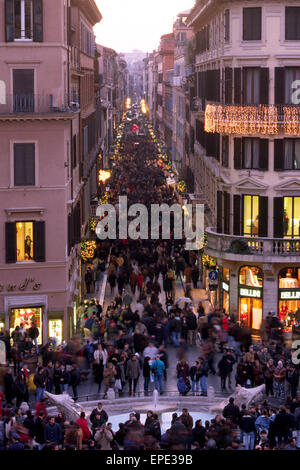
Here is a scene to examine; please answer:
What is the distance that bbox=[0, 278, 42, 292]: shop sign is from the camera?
1471 inches

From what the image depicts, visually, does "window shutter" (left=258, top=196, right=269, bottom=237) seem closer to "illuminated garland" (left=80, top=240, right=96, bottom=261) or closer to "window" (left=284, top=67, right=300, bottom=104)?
"window" (left=284, top=67, right=300, bottom=104)

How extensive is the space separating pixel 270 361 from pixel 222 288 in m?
13.5

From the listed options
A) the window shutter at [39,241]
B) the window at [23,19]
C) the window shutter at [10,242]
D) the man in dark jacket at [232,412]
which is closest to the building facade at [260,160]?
the window shutter at [39,241]

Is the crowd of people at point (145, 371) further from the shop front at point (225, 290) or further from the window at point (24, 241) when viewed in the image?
the window at point (24, 241)

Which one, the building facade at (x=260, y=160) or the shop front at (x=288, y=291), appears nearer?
the building facade at (x=260, y=160)

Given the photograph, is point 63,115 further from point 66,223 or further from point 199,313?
point 199,313

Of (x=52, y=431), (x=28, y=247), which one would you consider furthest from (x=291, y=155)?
(x=52, y=431)

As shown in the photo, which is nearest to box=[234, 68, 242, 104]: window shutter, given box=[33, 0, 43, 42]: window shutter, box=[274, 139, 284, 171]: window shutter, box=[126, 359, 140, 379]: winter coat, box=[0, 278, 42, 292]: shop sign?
box=[274, 139, 284, 171]: window shutter

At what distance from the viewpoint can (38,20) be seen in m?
37.4

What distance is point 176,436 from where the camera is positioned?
23797 millimetres

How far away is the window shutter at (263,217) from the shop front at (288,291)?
71.9 inches

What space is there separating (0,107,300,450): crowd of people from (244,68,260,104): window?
358 inches

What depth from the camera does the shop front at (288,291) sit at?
136 ft
